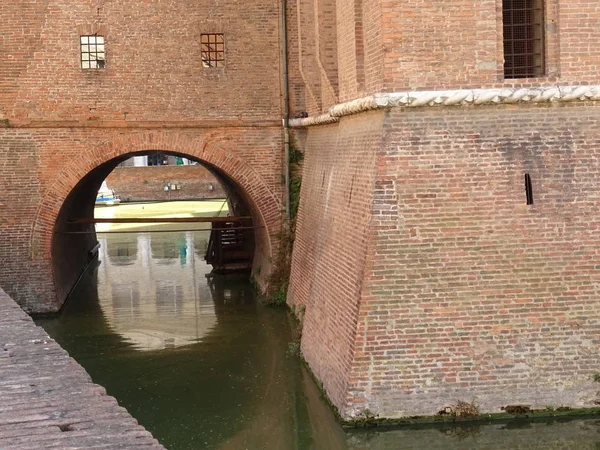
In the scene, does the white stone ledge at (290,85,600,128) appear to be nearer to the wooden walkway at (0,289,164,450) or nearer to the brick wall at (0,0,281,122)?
the wooden walkway at (0,289,164,450)

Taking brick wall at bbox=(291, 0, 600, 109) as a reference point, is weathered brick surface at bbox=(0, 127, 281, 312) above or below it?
below

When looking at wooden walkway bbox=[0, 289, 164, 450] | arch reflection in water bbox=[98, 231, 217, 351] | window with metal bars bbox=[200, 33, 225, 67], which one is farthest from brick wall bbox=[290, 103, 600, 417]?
window with metal bars bbox=[200, 33, 225, 67]

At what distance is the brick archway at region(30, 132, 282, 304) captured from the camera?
1712cm

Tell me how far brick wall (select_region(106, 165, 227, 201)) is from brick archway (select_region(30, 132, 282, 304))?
28159 millimetres

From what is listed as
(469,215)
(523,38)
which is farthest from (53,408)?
(523,38)

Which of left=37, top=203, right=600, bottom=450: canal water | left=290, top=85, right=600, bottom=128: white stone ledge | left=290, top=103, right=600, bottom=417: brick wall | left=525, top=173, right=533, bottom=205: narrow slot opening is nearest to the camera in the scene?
left=37, top=203, right=600, bottom=450: canal water

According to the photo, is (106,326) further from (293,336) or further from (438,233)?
(438,233)

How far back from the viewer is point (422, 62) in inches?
410

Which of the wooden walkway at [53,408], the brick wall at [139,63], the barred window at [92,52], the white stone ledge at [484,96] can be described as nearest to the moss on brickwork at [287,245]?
the brick wall at [139,63]

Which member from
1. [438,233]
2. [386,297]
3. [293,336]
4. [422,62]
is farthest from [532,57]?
[293,336]

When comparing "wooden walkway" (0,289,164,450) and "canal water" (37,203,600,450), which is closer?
"wooden walkway" (0,289,164,450)

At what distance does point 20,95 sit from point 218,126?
361 cm

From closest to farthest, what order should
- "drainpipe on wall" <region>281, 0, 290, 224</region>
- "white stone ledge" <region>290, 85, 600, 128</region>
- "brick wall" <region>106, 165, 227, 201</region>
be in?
"white stone ledge" <region>290, 85, 600, 128</region>, "drainpipe on wall" <region>281, 0, 290, 224</region>, "brick wall" <region>106, 165, 227, 201</region>

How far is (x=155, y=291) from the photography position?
20484 mm
